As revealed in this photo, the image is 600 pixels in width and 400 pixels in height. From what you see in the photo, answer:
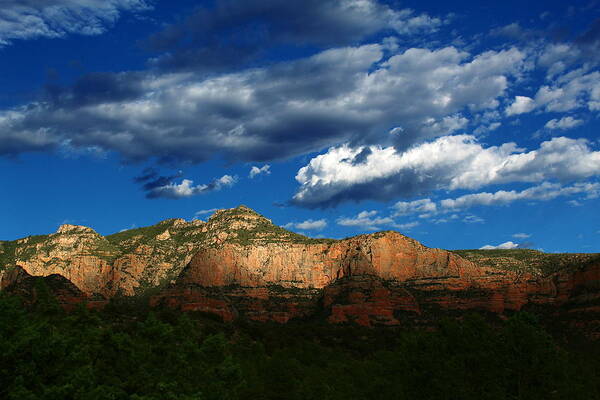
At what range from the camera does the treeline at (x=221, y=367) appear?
31.2m

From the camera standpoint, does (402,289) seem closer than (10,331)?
No

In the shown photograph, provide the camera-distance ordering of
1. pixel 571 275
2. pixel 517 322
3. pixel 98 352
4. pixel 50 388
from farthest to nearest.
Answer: pixel 571 275, pixel 517 322, pixel 98 352, pixel 50 388

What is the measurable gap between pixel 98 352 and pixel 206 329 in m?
61.0

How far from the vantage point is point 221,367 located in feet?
134

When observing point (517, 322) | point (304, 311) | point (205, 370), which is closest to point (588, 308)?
point (304, 311)

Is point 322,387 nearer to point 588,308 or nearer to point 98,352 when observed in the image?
point 98,352

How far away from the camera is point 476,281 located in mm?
187500

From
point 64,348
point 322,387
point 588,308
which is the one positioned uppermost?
point 588,308

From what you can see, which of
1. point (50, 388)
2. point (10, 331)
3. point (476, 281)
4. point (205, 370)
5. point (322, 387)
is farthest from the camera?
point (476, 281)

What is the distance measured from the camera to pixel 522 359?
48.1m

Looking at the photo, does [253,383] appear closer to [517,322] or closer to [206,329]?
[517,322]

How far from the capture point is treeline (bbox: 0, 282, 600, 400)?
102 ft

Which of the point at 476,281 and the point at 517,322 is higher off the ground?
the point at 476,281

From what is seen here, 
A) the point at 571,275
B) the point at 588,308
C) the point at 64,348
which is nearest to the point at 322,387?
the point at 64,348
